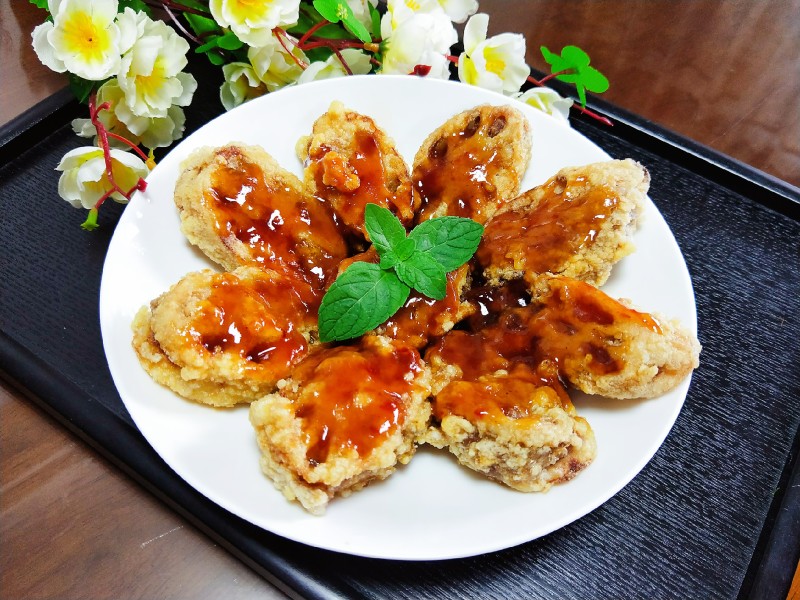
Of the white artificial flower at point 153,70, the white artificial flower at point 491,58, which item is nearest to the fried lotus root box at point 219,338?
the white artificial flower at point 153,70

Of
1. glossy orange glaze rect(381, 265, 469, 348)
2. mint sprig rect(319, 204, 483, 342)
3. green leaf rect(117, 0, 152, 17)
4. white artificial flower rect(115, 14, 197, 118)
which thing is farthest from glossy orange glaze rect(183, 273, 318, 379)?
green leaf rect(117, 0, 152, 17)

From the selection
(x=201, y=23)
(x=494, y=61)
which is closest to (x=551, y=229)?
(x=494, y=61)

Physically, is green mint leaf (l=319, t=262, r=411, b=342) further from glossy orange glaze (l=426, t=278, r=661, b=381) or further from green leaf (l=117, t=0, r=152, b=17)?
green leaf (l=117, t=0, r=152, b=17)

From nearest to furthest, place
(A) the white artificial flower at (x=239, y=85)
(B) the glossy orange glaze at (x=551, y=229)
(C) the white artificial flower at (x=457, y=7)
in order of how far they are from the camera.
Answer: (B) the glossy orange glaze at (x=551, y=229)
(A) the white artificial flower at (x=239, y=85)
(C) the white artificial flower at (x=457, y=7)

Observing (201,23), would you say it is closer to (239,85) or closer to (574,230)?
(239,85)

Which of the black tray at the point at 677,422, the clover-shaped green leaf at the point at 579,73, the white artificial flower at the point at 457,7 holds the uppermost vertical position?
the white artificial flower at the point at 457,7

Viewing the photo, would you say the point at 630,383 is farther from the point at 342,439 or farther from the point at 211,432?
the point at 211,432

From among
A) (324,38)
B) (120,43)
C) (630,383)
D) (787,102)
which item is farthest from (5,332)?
(787,102)

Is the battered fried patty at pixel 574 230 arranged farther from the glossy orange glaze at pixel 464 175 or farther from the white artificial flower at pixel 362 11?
the white artificial flower at pixel 362 11
